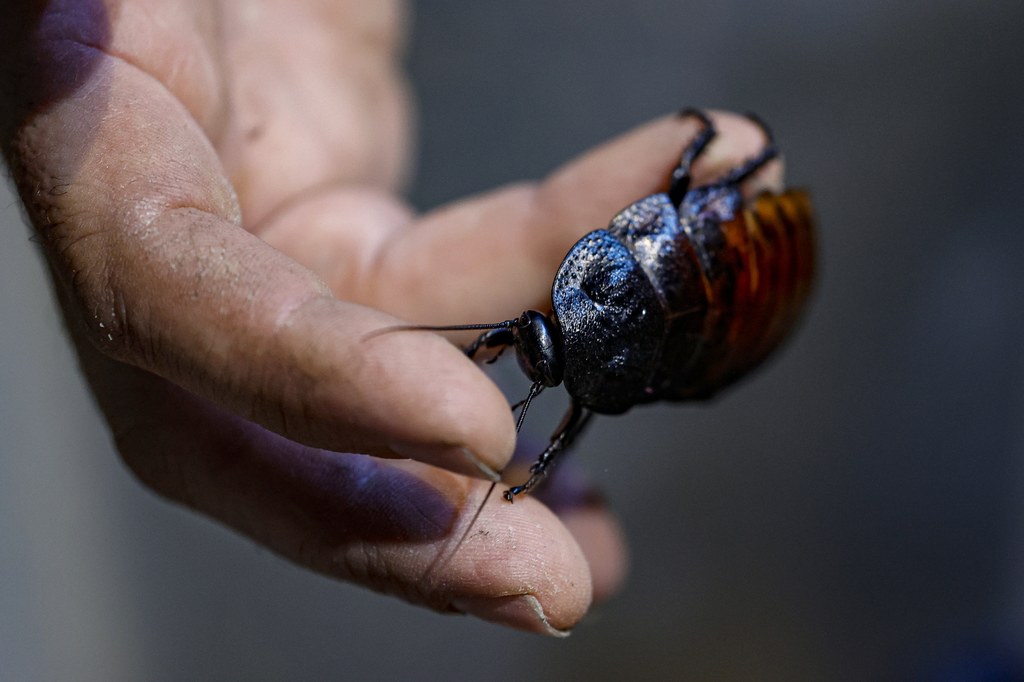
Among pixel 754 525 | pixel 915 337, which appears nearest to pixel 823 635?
pixel 754 525

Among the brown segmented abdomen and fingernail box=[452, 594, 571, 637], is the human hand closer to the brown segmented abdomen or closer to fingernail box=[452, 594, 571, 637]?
fingernail box=[452, 594, 571, 637]

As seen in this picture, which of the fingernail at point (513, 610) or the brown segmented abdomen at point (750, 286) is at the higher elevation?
the brown segmented abdomen at point (750, 286)

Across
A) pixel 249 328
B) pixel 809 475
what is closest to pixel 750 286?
pixel 249 328

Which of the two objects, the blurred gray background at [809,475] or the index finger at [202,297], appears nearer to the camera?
the index finger at [202,297]

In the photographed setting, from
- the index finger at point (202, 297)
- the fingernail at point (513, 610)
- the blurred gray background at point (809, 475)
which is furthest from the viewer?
the blurred gray background at point (809, 475)

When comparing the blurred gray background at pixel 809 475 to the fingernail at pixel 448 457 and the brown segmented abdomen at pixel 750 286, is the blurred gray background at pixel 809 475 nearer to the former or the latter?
the brown segmented abdomen at pixel 750 286

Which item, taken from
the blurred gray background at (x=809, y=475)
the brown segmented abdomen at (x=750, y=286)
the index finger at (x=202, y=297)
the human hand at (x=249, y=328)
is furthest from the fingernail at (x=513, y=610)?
the blurred gray background at (x=809, y=475)

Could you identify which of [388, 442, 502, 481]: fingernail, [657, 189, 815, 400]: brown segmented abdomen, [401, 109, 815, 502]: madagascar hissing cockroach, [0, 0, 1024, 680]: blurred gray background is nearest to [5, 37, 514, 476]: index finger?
[388, 442, 502, 481]: fingernail
